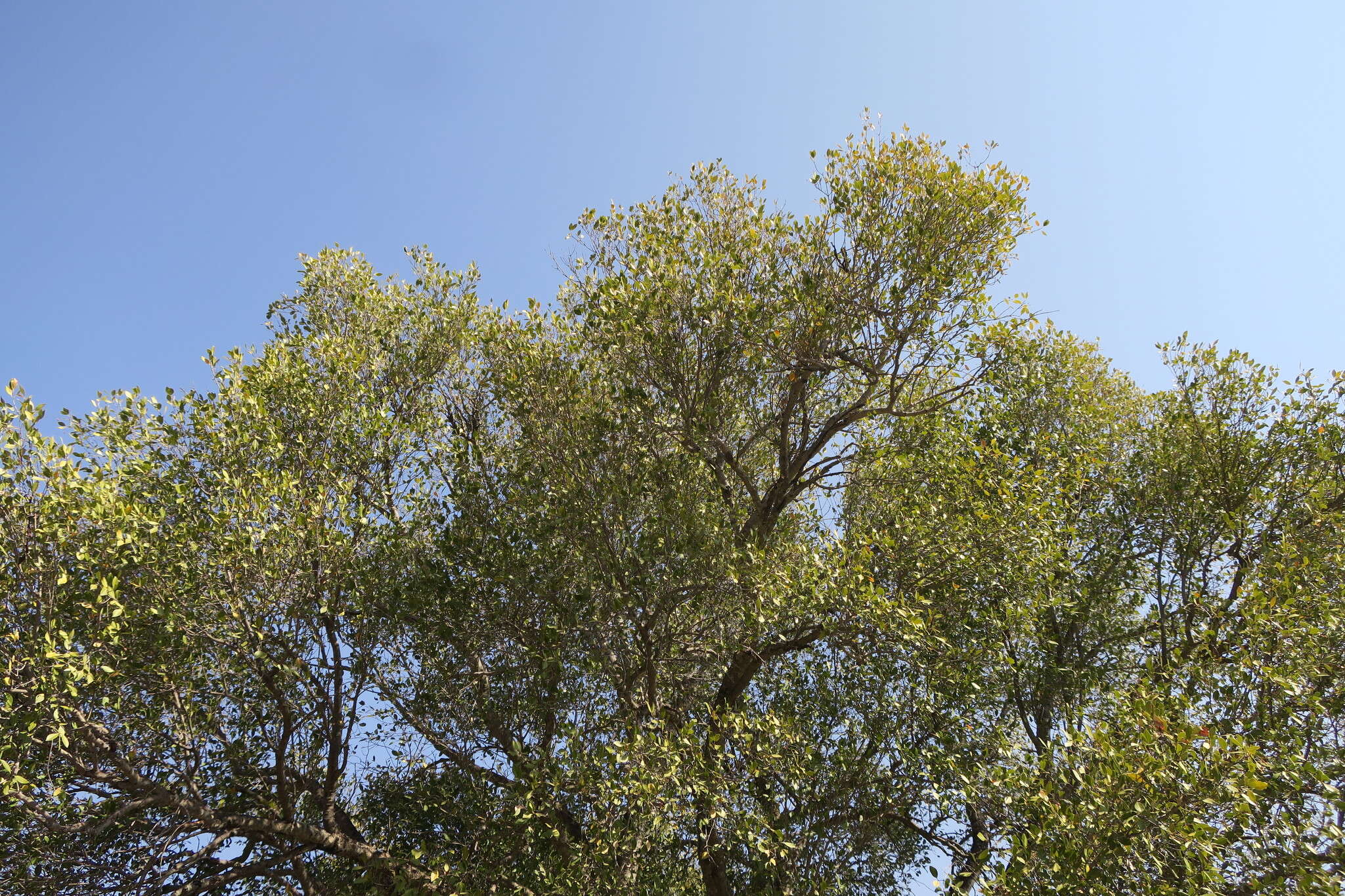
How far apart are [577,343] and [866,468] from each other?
6.07m

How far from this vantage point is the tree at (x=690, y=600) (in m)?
10.2

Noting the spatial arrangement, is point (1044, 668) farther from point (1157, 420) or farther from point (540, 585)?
point (540, 585)

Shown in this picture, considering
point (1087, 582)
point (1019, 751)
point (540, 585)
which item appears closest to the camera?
point (1019, 751)

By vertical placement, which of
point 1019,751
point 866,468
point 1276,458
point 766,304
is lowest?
point 1019,751

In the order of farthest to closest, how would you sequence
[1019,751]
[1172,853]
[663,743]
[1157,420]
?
[1157,420]
[1019,751]
[663,743]
[1172,853]

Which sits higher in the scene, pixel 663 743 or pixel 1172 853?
pixel 663 743

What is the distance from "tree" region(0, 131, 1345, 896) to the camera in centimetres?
1018

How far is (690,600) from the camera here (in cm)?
1415

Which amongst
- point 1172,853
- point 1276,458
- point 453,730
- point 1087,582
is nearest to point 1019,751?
point 1172,853

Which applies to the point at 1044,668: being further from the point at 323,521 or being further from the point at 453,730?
the point at 323,521

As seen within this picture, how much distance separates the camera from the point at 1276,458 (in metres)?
14.4

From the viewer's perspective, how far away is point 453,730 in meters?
13.3

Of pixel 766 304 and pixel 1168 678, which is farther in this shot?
pixel 766 304

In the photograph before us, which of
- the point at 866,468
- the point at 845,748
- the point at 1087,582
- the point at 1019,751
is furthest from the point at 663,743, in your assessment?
the point at 1087,582
